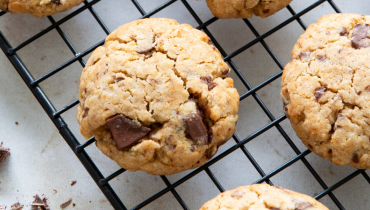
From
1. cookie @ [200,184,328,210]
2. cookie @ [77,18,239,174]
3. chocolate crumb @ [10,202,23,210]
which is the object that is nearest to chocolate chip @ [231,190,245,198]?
cookie @ [200,184,328,210]

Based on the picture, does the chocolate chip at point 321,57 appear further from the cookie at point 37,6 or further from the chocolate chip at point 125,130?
the cookie at point 37,6

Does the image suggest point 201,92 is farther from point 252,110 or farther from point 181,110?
point 252,110

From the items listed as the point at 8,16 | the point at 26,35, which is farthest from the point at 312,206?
the point at 8,16

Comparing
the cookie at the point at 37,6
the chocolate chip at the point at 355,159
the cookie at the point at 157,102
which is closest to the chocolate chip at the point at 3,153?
the cookie at the point at 157,102

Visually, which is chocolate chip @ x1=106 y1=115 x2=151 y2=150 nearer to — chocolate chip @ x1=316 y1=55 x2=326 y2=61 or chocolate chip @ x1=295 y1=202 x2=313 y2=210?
chocolate chip @ x1=295 y1=202 x2=313 y2=210

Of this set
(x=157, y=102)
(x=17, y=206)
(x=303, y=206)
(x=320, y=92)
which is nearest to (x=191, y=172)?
(x=157, y=102)
